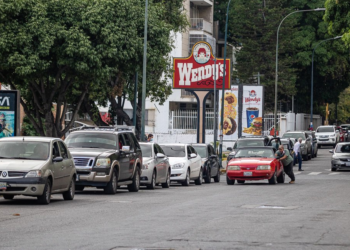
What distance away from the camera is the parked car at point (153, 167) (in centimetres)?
2717

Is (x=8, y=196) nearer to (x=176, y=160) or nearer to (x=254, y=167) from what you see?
(x=176, y=160)

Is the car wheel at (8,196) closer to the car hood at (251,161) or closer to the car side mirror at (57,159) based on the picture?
the car side mirror at (57,159)

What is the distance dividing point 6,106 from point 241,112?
31074mm

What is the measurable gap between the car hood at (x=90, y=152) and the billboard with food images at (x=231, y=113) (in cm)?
3273

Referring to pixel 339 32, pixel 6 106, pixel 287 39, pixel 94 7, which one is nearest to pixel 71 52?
pixel 94 7

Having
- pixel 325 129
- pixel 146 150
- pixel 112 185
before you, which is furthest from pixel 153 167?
pixel 325 129

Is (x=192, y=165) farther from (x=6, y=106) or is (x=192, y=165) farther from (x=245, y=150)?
(x=6, y=106)

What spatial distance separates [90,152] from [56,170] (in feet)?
12.6

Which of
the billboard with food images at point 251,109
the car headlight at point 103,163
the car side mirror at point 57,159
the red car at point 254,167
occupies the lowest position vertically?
the red car at point 254,167

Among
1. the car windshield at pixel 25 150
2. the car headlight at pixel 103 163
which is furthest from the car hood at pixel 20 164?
the car headlight at pixel 103 163

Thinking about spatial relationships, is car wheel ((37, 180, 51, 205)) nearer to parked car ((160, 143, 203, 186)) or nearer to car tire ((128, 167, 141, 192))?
car tire ((128, 167, 141, 192))

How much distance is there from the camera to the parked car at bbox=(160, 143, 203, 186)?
99.9 ft

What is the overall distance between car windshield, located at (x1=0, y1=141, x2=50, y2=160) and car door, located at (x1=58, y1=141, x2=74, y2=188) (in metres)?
0.73

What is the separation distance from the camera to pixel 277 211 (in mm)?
17766
